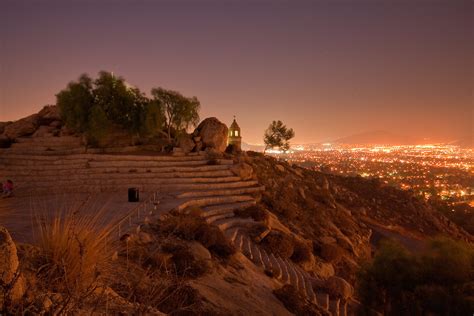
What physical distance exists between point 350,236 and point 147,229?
15.3 metres

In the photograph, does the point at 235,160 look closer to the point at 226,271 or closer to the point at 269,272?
the point at 269,272

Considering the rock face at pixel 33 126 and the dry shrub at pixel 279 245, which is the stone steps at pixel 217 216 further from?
the rock face at pixel 33 126

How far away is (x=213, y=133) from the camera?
89.8ft

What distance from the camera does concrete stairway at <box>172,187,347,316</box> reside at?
408 inches

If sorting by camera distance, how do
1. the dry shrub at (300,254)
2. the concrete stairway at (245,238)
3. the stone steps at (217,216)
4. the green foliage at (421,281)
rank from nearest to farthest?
the green foliage at (421,281) < the concrete stairway at (245,238) < the dry shrub at (300,254) < the stone steps at (217,216)

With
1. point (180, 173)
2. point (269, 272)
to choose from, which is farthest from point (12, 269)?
point (180, 173)

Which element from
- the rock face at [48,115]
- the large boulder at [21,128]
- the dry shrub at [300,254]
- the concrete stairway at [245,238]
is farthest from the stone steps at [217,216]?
the rock face at [48,115]

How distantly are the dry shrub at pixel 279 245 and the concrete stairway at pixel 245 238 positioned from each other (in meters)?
0.32

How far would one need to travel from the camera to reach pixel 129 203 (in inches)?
559

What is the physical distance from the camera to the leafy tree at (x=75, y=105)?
23750 millimetres

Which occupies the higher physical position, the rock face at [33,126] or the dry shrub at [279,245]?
the rock face at [33,126]

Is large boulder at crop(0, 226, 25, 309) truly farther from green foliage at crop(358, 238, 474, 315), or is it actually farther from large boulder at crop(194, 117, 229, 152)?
large boulder at crop(194, 117, 229, 152)

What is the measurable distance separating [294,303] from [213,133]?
20697 mm

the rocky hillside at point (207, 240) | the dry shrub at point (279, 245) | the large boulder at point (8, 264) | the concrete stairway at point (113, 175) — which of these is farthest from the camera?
the concrete stairway at point (113, 175)
